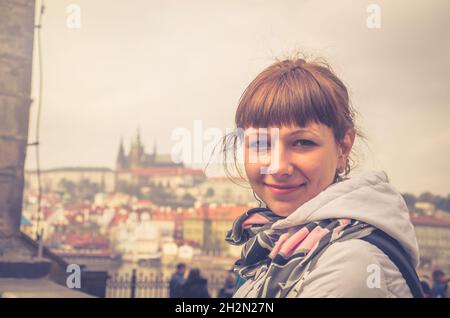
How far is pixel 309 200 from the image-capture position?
152 centimetres

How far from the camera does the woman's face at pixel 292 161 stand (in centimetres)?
153

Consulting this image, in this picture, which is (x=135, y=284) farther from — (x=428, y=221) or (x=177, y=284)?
(x=428, y=221)

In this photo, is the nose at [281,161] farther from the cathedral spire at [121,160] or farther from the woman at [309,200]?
the cathedral spire at [121,160]

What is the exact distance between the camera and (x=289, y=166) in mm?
1537

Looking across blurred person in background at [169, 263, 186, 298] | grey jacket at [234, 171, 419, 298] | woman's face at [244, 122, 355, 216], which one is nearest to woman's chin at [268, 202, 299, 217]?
woman's face at [244, 122, 355, 216]

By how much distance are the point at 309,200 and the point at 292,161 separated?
111 mm

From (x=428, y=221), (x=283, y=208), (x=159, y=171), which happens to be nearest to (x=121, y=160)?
(x=159, y=171)

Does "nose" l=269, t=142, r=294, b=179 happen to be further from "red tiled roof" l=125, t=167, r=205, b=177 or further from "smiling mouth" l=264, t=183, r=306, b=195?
"red tiled roof" l=125, t=167, r=205, b=177

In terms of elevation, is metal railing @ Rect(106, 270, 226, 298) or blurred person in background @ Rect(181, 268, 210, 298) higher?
blurred person in background @ Rect(181, 268, 210, 298)

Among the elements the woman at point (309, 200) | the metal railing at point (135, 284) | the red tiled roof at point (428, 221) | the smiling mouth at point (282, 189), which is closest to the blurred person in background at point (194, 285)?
the metal railing at point (135, 284)

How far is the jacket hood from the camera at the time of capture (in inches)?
53.9

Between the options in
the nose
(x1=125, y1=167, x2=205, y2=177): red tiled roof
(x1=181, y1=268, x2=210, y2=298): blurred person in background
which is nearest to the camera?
the nose
